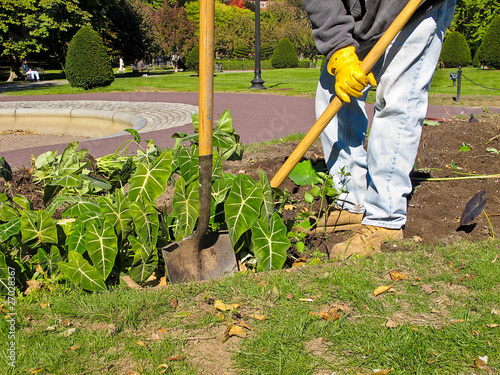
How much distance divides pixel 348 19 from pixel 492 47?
23.3 metres

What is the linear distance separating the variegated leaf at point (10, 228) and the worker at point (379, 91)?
1.72m

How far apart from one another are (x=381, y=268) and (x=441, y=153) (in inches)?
101

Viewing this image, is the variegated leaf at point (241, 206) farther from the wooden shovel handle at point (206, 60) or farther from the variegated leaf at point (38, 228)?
the variegated leaf at point (38, 228)

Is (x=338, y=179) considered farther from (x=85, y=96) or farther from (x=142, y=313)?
(x=85, y=96)

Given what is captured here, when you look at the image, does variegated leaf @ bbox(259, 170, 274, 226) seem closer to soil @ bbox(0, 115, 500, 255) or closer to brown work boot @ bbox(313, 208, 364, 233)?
soil @ bbox(0, 115, 500, 255)

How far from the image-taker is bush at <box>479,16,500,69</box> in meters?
21.2

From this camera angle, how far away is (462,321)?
1708 millimetres

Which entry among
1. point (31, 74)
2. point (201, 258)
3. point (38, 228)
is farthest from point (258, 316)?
point (31, 74)

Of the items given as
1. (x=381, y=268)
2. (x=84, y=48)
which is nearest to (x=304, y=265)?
(x=381, y=268)

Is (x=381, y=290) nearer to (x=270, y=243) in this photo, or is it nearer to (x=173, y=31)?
(x=270, y=243)

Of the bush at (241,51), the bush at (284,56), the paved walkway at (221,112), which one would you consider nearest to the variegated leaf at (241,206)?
the paved walkway at (221,112)

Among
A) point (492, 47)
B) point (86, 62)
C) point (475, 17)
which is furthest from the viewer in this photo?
point (475, 17)

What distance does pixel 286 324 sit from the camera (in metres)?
1.72

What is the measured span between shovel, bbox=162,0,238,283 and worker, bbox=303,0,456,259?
27.9 inches
